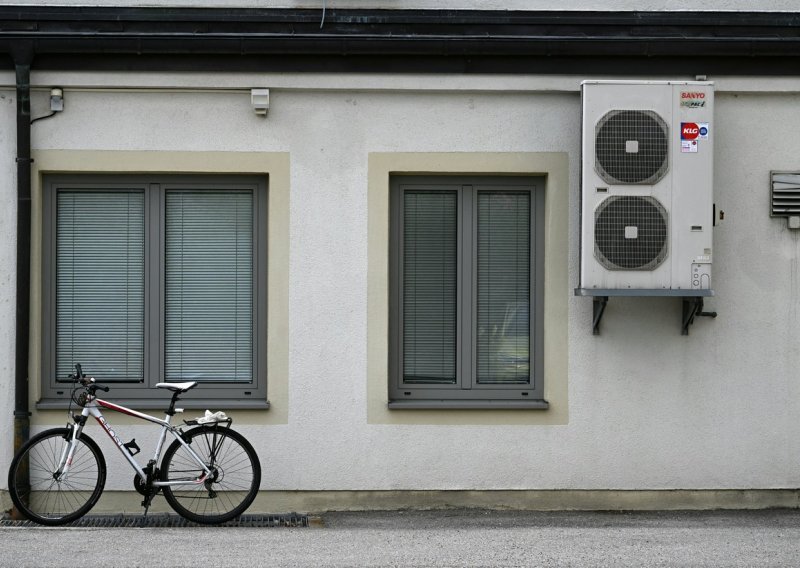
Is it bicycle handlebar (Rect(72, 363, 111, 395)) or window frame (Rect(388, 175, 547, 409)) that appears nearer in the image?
bicycle handlebar (Rect(72, 363, 111, 395))

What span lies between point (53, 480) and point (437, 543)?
10.1ft

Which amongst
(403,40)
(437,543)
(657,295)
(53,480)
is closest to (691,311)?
(657,295)

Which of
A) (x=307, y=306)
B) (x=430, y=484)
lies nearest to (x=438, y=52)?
(x=307, y=306)

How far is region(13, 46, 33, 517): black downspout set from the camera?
8.97 m

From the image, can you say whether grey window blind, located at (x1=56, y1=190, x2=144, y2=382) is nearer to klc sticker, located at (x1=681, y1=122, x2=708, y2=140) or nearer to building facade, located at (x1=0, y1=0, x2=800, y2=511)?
building facade, located at (x1=0, y1=0, x2=800, y2=511)

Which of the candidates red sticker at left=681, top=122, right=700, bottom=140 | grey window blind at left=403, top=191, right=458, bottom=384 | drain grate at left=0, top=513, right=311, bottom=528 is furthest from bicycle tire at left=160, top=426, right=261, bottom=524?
red sticker at left=681, top=122, right=700, bottom=140

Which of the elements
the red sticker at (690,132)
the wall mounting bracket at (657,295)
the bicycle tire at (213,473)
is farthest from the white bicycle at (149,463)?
the red sticker at (690,132)

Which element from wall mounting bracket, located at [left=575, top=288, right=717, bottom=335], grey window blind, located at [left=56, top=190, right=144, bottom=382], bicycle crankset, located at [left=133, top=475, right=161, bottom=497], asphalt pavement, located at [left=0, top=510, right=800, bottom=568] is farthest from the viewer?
grey window blind, located at [left=56, top=190, right=144, bottom=382]

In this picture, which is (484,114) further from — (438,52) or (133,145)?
(133,145)

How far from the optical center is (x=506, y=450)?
9211 millimetres

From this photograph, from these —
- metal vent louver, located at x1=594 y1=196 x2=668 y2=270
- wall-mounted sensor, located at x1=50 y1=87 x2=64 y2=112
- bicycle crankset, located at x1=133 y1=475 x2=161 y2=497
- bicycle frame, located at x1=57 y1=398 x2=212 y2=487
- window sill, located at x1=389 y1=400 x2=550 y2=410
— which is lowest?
bicycle crankset, located at x1=133 y1=475 x2=161 y2=497

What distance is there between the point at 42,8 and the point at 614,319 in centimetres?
512

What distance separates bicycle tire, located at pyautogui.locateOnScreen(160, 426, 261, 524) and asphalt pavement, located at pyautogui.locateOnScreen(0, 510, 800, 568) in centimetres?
25

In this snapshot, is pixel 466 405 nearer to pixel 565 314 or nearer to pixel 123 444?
pixel 565 314
